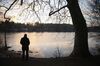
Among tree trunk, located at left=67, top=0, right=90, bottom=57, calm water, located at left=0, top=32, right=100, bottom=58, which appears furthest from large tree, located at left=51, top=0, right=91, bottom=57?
calm water, located at left=0, top=32, right=100, bottom=58

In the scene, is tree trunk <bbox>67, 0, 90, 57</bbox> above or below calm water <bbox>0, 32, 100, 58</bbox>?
above

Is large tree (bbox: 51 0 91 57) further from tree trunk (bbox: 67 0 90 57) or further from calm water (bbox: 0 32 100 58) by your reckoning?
calm water (bbox: 0 32 100 58)

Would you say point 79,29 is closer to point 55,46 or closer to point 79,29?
point 79,29

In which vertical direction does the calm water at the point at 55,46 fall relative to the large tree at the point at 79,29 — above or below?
below

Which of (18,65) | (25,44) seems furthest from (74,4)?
(18,65)

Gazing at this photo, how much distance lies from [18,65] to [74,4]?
635 centimetres

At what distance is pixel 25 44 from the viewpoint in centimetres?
1680

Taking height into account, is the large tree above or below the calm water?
above

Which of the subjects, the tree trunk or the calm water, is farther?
the calm water

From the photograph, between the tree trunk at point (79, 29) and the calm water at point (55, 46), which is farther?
the calm water at point (55, 46)

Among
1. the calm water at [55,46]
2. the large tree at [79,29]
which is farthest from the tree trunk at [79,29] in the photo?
the calm water at [55,46]

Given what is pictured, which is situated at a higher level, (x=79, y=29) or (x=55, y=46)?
(x=79, y=29)

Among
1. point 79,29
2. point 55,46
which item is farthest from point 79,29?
point 55,46

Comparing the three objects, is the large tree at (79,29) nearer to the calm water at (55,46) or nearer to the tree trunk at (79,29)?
the tree trunk at (79,29)
